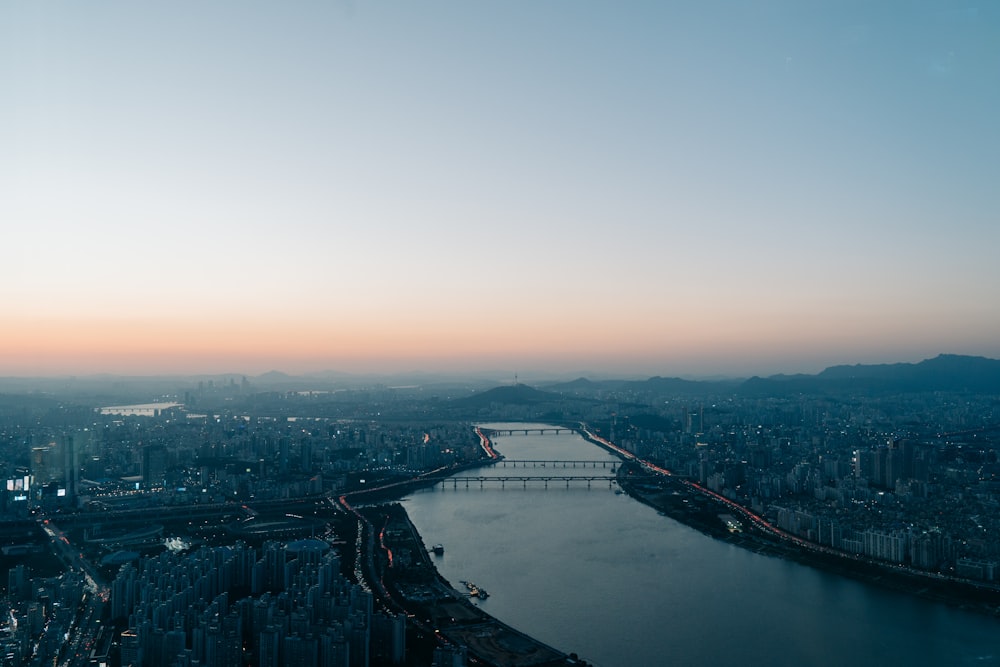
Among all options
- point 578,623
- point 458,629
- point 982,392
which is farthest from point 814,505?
point 982,392

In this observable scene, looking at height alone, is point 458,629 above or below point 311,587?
below

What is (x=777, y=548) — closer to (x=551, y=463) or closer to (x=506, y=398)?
(x=551, y=463)

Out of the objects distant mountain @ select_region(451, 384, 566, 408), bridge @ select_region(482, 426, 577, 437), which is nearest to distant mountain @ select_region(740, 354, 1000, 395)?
distant mountain @ select_region(451, 384, 566, 408)

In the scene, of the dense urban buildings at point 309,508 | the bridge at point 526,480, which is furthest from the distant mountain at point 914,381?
the bridge at point 526,480

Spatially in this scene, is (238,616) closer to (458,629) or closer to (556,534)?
(458,629)

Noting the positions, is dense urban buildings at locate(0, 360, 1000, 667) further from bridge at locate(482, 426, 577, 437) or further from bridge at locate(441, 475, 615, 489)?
bridge at locate(482, 426, 577, 437)

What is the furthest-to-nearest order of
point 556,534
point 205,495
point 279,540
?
point 205,495
point 556,534
point 279,540

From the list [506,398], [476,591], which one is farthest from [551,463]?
[506,398]
